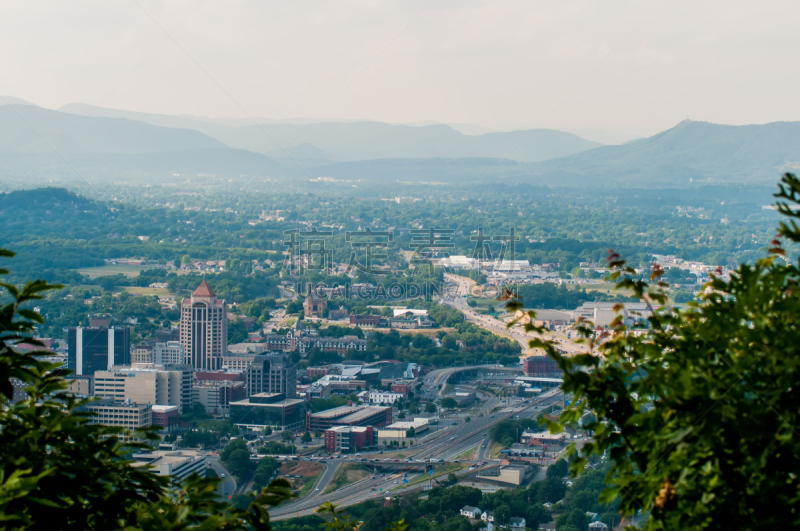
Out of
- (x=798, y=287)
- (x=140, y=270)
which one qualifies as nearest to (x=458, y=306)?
(x=140, y=270)

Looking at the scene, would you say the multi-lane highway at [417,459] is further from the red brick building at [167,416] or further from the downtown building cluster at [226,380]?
the red brick building at [167,416]

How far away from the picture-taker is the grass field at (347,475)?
368 inches

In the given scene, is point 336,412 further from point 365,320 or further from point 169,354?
point 365,320

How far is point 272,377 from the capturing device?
14.4 metres

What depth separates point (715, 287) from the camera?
117 centimetres

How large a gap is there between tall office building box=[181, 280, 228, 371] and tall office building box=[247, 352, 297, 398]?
153cm

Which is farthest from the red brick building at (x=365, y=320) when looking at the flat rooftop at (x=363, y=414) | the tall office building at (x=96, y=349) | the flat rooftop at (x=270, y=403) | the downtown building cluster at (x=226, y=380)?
the flat rooftop at (x=363, y=414)

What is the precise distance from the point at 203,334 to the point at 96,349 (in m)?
2.07

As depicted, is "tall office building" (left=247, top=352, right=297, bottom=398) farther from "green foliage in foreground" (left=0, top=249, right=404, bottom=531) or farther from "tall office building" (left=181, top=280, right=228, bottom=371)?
"green foliage in foreground" (left=0, top=249, right=404, bottom=531)

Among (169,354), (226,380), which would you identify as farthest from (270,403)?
(169,354)

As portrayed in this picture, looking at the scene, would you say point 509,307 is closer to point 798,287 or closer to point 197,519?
point 798,287

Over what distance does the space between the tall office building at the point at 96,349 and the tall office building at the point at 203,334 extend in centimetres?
122

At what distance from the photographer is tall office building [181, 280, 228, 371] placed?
16047 millimetres

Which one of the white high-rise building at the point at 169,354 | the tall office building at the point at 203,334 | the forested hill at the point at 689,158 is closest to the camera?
the white high-rise building at the point at 169,354
